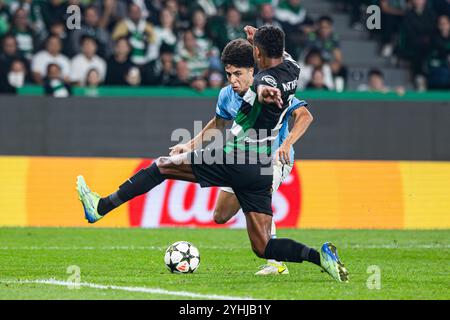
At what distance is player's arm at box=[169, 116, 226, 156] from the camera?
34.0 ft

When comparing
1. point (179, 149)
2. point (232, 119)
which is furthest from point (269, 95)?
point (232, 119)

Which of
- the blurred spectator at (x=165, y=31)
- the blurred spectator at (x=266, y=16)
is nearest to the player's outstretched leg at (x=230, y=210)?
the blurred spectator at (x=165, y=31)

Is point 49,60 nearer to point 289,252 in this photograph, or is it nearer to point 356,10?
point 356,10

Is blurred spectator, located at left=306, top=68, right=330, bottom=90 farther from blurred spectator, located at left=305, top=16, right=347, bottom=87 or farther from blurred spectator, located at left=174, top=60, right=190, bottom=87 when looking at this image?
blurred spectator, located at left=174, top=60, right=190, bottom=87

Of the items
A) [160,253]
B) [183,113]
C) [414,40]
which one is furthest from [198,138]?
[414,40]

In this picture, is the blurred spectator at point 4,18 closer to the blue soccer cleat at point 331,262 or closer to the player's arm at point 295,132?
the player's arm at point 295,132

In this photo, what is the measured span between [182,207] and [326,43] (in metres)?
5.63

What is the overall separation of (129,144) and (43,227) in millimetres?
3322

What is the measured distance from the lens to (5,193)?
658 inches

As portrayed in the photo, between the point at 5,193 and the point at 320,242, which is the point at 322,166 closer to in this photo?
the point at 320,242

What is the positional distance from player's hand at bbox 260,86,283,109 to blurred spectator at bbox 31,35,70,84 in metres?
10.2

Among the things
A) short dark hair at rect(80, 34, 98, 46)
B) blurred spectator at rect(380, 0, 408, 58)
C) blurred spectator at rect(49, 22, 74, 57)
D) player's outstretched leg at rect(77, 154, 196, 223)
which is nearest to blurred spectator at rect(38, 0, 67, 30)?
blurred spectator at rect(49, 22, 74, 57)

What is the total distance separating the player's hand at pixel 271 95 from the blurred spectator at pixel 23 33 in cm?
1093
